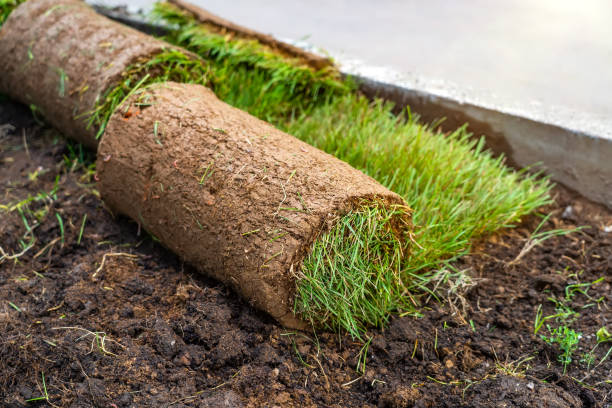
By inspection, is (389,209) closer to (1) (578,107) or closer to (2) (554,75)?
(1) (578,107)

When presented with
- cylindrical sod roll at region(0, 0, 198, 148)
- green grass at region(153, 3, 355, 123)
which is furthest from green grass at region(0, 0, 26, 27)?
green grass at region(153, 3, 355, 123)

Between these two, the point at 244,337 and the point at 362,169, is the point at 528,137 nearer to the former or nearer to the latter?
the point at 362,169

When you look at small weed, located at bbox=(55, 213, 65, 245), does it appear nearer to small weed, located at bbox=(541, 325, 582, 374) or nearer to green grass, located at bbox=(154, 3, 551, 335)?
green grass, located at bbox=(154, 3, 551, 335)

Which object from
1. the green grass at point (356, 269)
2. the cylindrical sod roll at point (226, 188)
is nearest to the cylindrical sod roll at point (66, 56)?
the cylindrical sod roll at point (226, 188)

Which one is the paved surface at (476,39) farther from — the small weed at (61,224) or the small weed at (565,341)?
the small weed at (61,224)

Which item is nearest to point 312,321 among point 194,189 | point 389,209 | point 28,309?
point 389,209

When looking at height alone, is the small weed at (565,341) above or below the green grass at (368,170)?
below

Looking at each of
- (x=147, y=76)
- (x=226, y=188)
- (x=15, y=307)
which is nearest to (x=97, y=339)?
(x=15, y=307)
